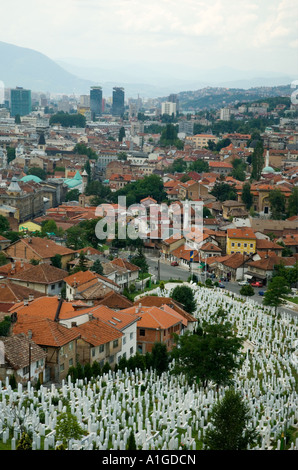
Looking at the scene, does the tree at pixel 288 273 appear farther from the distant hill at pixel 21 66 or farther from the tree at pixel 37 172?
the distant hill at pixel 21 66

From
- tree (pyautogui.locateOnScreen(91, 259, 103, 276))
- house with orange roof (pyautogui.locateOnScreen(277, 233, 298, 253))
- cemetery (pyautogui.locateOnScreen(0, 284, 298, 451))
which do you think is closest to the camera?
cemetery (pyautogui.locateOnScreen(0, 284, 298, 451))

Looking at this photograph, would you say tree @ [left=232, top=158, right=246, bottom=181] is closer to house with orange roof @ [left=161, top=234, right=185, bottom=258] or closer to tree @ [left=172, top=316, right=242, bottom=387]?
house with orange roof @ [left=161, top=234, right=185, bottom=258]

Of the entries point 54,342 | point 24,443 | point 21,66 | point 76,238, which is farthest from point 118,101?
point 24,443

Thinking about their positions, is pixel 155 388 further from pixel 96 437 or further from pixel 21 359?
pixel 96 437

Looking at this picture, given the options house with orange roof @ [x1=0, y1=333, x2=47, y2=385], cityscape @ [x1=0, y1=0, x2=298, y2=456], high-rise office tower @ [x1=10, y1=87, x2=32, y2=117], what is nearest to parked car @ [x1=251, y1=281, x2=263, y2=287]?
cityscape @ [x1=0, y1=0, x2=298, y2=456]

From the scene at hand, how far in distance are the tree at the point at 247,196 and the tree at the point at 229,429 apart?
123 ft

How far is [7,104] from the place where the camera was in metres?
169

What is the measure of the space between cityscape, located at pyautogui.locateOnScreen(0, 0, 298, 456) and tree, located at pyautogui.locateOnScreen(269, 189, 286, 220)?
9 centimetres

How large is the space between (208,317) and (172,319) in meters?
3.51

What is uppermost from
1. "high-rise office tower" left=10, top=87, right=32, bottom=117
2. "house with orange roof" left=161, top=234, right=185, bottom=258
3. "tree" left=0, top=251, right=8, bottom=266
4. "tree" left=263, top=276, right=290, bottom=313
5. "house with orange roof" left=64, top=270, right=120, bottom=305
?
"high-rise office tower" left=10, top=87, right=32, bottom=117

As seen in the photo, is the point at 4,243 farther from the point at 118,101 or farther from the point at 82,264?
the point at 118,101

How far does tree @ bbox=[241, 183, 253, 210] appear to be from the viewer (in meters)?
50.1
